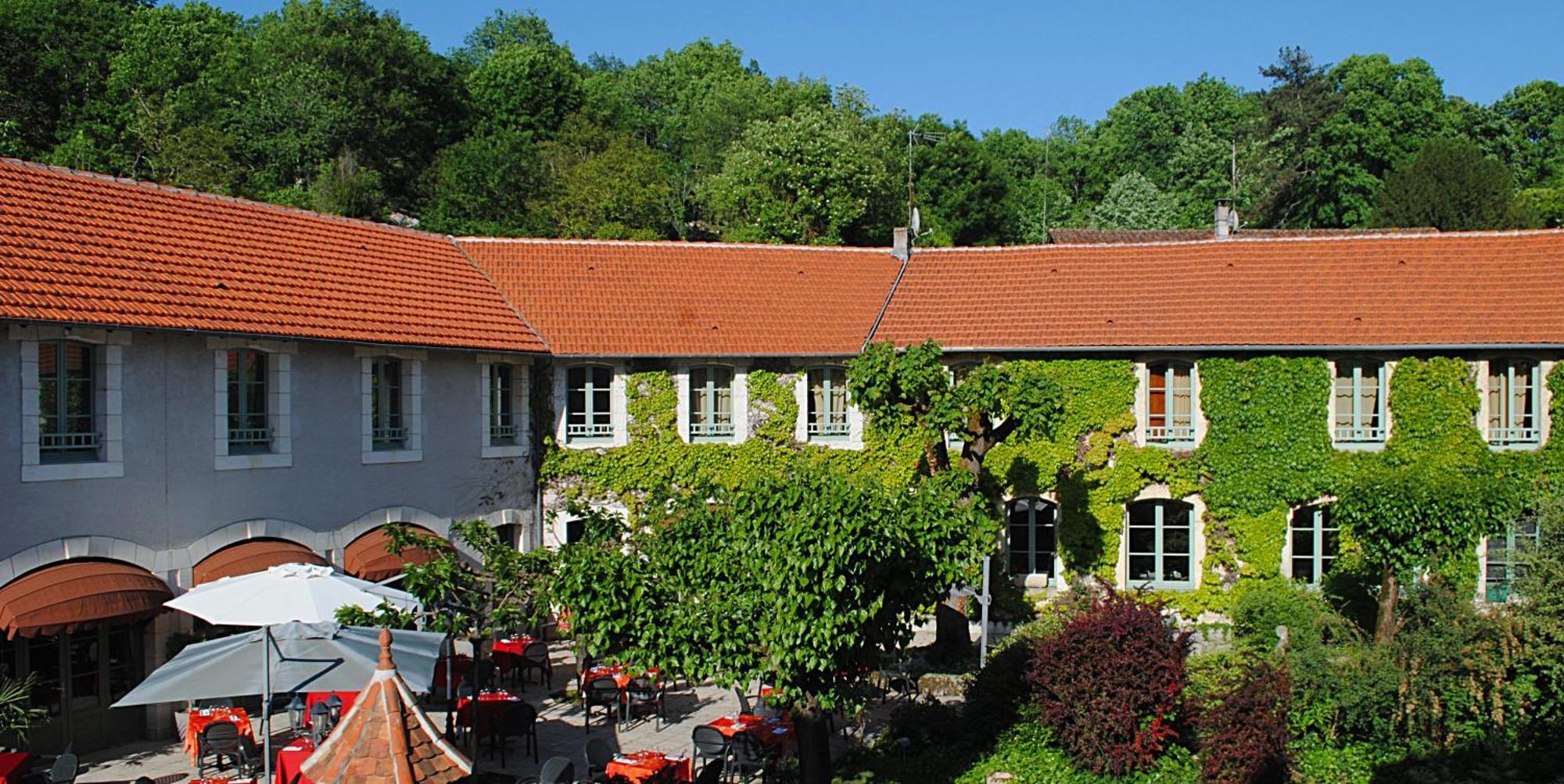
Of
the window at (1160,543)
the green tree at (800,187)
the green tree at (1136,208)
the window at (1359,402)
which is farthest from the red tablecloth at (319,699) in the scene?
the green tree at (1136,208)

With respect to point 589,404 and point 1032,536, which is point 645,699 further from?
point 1032,536

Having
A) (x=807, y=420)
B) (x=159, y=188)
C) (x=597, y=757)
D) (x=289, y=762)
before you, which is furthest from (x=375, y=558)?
(x=807, y=420)

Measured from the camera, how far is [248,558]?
17188mm

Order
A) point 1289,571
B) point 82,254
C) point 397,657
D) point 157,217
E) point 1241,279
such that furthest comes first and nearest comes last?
1. point 1241,279
2. point 1289,571
3. point 157,217
4. point 82,254
5. point 397,657

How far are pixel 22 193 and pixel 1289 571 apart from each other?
845 inches

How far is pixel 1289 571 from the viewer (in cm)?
2283

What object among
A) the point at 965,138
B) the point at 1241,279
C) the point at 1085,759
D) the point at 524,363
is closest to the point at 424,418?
the point at 524,363

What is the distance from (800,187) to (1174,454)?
27838 mm

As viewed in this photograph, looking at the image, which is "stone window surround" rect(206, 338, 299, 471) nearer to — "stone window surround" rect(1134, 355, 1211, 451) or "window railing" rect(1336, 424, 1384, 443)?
"stone window surround" rect(1134, 355, 1211, 451)

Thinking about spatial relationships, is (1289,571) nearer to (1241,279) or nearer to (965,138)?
(1241,279)

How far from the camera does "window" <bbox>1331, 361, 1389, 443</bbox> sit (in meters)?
22.5

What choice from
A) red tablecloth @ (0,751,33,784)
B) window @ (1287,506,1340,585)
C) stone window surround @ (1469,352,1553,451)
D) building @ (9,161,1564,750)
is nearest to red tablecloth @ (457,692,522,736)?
building @ (9,161,1564,750)

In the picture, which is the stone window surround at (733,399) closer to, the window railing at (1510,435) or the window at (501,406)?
the window at (501,406)

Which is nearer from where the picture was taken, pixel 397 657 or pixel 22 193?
pixel 397 657
